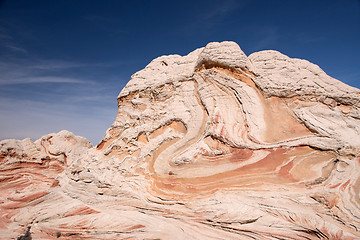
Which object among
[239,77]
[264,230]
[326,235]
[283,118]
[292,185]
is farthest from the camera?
[239,77]

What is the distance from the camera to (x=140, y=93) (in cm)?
839

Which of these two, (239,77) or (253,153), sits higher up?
(239,77)

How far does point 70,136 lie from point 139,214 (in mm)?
8836

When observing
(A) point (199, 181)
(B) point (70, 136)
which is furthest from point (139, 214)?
(B) point (70, 136)

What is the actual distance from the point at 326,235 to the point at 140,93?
6.73 meters

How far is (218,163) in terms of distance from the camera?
564 centimetres

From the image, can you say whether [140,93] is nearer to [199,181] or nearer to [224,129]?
[224,129]

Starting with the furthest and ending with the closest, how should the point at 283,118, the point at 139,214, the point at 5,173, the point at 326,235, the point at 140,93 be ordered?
1. the point at 5,173
2. the point at 140,93
3. the point at 283,118
4. the point at 139,214
5. the point at 326,235

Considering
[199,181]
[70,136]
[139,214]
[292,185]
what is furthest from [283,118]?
[70,136]

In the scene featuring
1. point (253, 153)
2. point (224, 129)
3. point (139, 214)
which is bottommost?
point (139, 214)

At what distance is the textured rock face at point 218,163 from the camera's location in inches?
171

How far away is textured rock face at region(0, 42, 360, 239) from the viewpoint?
4336 mm

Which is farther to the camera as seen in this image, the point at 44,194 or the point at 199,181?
the point at 44,194

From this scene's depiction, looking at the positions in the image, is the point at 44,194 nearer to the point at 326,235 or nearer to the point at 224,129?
the point at 224,129
